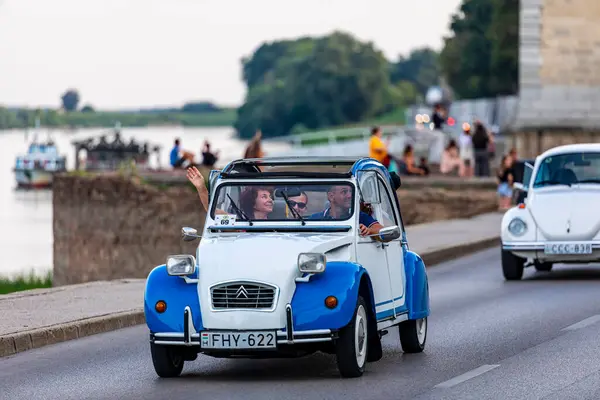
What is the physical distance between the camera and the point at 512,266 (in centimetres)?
2072

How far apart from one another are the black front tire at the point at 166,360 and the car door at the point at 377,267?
146 centimetres

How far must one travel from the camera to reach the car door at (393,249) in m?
12.3

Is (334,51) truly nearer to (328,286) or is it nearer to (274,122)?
(274,122)

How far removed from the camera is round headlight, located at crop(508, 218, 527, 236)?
65.9ft

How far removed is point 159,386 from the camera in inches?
435

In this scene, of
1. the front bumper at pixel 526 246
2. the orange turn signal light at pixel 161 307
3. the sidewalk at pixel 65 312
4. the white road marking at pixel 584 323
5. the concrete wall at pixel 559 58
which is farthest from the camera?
the concrete wall at pixel 559 58

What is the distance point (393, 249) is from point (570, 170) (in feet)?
28.5

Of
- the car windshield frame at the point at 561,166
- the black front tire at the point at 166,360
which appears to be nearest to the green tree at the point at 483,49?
the car windshield frame at the point at 561,166

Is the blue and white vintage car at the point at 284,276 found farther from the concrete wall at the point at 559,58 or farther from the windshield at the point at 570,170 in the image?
the concrete wall at the point at 559,58

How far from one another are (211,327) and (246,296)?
31cm

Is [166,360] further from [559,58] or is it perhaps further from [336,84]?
[336,84]

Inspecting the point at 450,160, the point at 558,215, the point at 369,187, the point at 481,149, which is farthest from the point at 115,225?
the point at 369,187

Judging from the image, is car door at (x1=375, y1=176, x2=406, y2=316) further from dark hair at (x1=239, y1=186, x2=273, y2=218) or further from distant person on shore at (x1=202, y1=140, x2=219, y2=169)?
distant person on shore at (x1=202, y1=140, x2=219, y2=169)

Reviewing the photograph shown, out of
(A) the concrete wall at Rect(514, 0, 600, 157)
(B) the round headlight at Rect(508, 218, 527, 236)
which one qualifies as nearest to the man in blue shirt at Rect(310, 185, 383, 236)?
(B) the round headlight at Rect(508, 218, 527, 236)
